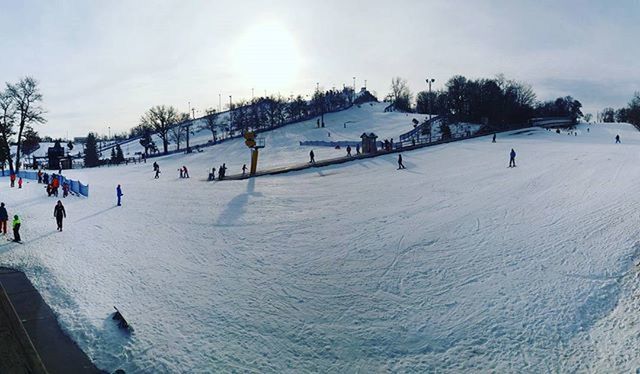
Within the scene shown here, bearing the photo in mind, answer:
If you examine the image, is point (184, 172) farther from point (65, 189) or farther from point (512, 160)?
point (512, 160)

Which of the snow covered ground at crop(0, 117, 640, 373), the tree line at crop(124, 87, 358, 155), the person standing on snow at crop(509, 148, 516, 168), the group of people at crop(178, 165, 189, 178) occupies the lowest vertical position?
the snow covered ground at crop(0, 117, 640, 373)

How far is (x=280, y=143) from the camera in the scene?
208 ft

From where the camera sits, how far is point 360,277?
43.3 feet

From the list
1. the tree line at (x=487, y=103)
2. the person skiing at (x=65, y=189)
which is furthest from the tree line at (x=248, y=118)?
the person skiing at (x=65, y=189)

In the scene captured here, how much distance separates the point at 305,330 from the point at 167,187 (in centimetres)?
2426

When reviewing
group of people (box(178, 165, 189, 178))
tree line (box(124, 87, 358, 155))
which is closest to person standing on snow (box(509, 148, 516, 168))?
group of people (box(178, 165, 189, 178))

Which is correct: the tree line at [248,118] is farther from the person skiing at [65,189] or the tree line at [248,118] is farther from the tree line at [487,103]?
the person skiing at [65,189]

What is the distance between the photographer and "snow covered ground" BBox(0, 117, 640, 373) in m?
9.68

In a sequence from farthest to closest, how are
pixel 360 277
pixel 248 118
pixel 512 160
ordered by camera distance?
1. pixel 248 118
2. pixel 512 160
3. pixel 360 277

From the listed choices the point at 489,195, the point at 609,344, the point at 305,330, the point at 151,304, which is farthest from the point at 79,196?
the point at 609,344

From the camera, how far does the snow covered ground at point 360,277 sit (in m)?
9.68

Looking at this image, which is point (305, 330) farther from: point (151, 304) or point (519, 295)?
point (519, 295)

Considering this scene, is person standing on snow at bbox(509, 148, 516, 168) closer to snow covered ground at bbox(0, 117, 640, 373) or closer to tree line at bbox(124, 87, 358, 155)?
snow covered ground at bbox(0, 117, 640, 373)

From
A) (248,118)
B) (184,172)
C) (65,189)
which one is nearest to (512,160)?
(184,172)
